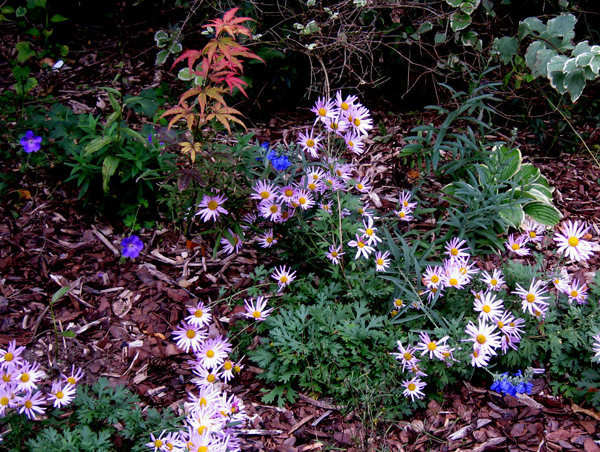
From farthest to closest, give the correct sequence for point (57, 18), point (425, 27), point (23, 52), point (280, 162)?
1. point (57, 18)
2. point (23, 52)
3. point (425, 27)
4. point (280, 162)

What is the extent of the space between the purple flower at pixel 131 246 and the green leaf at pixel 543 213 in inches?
89.2

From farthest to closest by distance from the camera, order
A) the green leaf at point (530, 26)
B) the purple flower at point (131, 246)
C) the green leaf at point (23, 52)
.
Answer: the green leaf at point (23, 52) → the green leaf at point (530, 26) → the purple flower at point (131, 246)

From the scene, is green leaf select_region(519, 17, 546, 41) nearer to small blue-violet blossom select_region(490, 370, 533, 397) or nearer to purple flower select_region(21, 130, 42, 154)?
small blue-violet blossom select_region(490, 370, 533, 397)

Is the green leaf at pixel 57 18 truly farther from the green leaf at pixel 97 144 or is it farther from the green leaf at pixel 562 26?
the green leaf at pixel 562 26

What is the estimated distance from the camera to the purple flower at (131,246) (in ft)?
8.95

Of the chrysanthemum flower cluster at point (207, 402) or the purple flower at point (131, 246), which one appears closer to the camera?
the chrysanthemum flower cluster at point (207, 402)

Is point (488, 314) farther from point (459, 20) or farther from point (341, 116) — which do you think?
point (459, 20)

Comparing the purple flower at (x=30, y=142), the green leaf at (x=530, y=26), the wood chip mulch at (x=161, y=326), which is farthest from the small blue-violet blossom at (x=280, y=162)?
the green leaf at (x=530, y=26)

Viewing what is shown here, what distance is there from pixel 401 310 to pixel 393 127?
1.62m

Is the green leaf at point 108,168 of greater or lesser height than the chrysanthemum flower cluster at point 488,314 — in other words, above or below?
above

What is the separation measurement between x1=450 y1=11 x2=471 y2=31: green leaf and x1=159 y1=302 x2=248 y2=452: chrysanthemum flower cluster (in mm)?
2230

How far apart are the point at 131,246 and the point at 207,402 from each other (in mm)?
1175

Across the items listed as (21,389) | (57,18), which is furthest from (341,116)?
(57,18)

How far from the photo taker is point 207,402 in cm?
190
